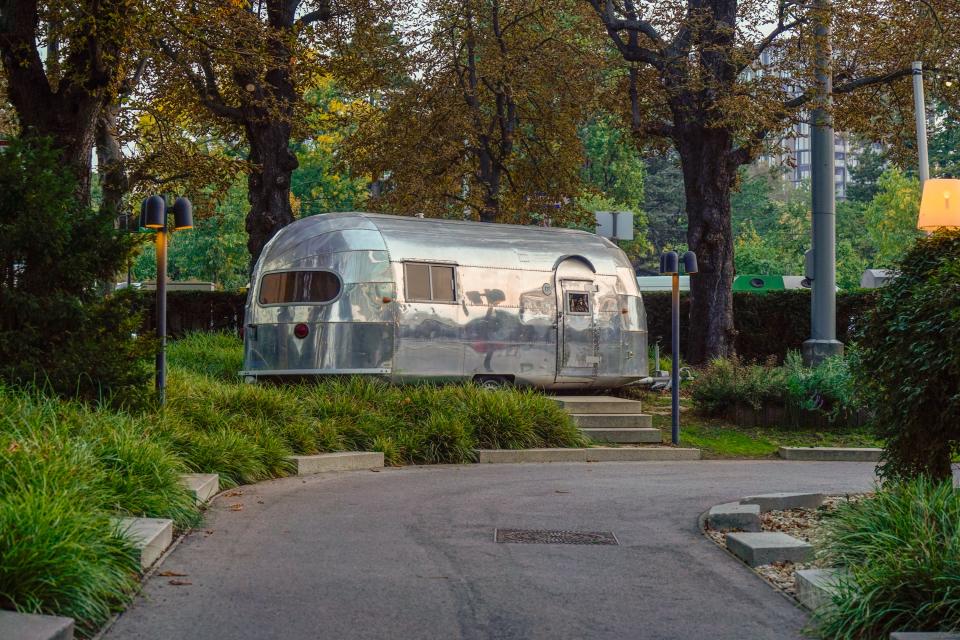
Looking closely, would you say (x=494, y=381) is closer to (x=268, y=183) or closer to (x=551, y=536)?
(x=268, y=183)

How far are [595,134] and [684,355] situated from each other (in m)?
28.5

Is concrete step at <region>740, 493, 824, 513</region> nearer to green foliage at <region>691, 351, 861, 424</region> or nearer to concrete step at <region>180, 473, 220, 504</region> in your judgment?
Result: concrete step at <region>180, 473, 220, 504</region>

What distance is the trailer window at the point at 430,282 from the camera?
1788 centimetres

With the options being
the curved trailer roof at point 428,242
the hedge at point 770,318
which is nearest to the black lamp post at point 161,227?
the curved trailer roof at point 428,242

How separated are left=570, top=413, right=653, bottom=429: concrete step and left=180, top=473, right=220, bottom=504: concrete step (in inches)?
278

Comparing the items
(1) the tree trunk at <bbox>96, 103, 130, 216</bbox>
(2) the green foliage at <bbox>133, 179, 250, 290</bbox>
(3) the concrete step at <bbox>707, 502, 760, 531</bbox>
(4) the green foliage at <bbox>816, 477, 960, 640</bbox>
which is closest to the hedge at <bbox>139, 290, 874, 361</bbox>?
(1) the tree trunk at <bbox>96, 103, 130, 216</bbox>

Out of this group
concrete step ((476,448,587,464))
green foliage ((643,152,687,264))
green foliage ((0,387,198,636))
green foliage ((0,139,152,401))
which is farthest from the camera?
green foliage ((643,152,687,264))

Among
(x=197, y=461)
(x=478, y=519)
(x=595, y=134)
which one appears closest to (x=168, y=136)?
(x=197, y=461)

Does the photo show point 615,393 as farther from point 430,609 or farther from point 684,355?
point 430,609

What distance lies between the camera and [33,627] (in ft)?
17.5

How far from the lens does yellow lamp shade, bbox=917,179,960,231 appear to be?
11500 millimetres

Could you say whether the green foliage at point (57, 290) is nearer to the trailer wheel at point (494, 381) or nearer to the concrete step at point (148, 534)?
the concrete step at point (148, 534)

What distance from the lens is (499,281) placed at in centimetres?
1869

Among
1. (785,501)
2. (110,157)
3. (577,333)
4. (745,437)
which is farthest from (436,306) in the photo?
(110,157)
